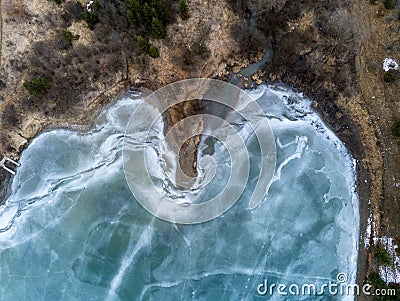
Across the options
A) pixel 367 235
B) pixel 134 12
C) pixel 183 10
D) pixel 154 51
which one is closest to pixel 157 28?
pixel 154 51

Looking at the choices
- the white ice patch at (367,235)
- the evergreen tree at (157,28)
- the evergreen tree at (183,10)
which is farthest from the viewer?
the white ice patch at (367,235)

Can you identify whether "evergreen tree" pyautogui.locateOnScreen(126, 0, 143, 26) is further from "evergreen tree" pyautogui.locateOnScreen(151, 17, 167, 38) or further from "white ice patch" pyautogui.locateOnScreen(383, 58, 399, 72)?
"white ice patch" pyautogui.locateOnScreen(383, 58, 399, 72)

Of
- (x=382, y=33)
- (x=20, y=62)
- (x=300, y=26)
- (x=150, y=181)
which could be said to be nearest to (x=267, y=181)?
(x=150, y=181)

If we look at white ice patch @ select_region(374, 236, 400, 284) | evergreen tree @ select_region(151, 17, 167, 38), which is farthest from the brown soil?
white ice patch @ select_region(374, 236, 400, 284)

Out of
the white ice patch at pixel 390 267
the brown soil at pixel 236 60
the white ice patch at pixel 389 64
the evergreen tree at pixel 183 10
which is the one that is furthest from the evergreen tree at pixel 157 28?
the white ice patch at pixel 390 267

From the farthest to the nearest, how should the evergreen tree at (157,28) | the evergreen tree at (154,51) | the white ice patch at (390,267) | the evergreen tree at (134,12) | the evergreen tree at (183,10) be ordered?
the evergreen tree at (154,51)
the white ice patch at (390,267)
the evergreen tree at (183,10)
the evergreen tree at (157,28)
the evergreen tree at (134,12)

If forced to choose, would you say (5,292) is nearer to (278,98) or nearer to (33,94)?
(33,94)

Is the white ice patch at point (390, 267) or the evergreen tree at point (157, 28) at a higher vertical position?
the evergreen tree at point (157, 28)

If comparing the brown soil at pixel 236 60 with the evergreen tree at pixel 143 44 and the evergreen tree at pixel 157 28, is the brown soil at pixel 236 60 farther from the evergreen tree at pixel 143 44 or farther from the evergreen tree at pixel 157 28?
the evergreen tree at pixel 143 44
